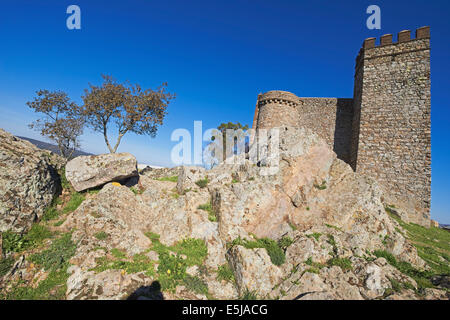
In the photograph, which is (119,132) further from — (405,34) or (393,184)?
(405,34)

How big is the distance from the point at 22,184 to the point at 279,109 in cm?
2028

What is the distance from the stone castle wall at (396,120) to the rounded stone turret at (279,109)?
5.66m

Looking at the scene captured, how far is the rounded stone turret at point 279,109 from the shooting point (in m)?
21.2

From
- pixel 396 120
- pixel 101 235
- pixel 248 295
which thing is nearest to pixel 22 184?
pixel 101 235

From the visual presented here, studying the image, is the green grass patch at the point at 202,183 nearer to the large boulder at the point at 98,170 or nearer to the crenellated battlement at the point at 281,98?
the large boulder at the point at 98,170

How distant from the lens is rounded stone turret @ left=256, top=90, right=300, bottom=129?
69.6ft

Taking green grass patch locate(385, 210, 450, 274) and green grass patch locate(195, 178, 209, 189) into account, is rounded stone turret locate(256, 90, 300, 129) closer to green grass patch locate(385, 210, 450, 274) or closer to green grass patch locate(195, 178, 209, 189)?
green grass patch locate(385, 210, 450, 274)

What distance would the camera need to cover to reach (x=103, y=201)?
8.68 metres

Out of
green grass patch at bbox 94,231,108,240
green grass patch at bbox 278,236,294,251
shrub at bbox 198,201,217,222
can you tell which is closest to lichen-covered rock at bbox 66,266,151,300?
green grass patch at bbox 94,231,108,240

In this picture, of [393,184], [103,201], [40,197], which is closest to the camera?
[40,197]

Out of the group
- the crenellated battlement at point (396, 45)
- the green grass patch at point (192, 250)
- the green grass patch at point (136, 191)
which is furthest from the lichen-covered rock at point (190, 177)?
the crenellated battlement at point (396, 45)

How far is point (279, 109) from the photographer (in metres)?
21.3
